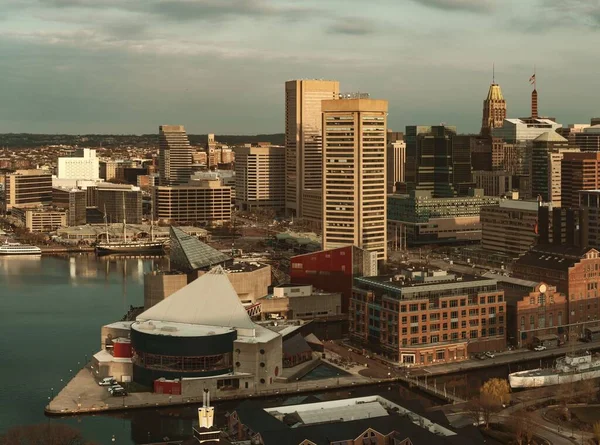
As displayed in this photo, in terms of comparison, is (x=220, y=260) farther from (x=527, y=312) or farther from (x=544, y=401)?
(x=544, y=401)

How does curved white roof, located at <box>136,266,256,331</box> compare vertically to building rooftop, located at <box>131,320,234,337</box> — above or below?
above

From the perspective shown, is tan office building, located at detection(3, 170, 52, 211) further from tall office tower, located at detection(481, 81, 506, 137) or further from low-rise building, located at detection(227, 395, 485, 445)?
low-rise building, located at detection(227, 395, 485, 445)

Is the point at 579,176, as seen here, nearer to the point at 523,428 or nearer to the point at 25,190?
the point at 523,428

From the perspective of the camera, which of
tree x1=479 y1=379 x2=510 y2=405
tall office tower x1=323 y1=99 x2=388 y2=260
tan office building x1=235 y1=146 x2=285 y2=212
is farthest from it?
tan office building x1=235 y1=146 x2=285 y2=212

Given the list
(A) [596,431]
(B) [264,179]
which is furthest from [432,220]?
(A) [596,431]

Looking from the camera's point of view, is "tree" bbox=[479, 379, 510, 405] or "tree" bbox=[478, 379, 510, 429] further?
"tree" bbox=[479, 379, 510, 405]

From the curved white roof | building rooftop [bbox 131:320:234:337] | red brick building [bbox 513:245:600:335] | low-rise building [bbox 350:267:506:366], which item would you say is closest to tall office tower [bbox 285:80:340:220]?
red brick building [bbox 513:245:600:335]

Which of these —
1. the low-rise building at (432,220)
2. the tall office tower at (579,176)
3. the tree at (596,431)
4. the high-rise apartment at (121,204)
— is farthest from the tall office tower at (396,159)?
the tree at (596,431)
